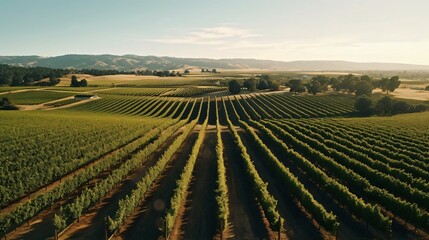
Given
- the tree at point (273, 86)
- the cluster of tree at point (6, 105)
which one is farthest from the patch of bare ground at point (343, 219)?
the tree at point (273, 86)

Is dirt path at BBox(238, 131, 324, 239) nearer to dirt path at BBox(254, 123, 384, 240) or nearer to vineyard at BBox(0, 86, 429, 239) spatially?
vineyard at BBox(0, 86, 429, 239)

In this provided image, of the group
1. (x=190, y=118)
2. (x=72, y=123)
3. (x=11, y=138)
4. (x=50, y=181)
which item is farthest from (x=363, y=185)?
(x=190, y=118)

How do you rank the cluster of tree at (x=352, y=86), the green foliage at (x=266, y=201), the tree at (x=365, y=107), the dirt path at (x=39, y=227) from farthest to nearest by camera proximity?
the cluster of tree at (x=352, y=86) < the tree at (x=365, y=107) < the dirt path at (x=39, y=227) < the green foliage at (x=266, y=201)

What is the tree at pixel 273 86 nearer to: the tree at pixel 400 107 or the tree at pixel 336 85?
the tree at pixel 336 85

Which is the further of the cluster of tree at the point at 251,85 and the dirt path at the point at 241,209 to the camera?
the cluster of tree at the point at 251,85

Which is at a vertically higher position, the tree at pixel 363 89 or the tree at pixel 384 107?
the tree at pixel 363 89

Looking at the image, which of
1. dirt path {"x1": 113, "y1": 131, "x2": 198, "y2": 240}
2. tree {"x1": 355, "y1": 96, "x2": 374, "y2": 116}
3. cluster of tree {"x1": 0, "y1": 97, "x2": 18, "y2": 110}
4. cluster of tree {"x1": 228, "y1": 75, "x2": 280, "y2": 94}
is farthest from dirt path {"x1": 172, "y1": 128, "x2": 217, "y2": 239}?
cluster of tree {"x1": 228, "y1": 75, "x2": 280, "y2": 94}

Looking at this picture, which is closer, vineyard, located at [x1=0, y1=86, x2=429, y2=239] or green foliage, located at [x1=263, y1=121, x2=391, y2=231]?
green foliage, located at [x1=263, y1=121, x2=391, y2=231]
